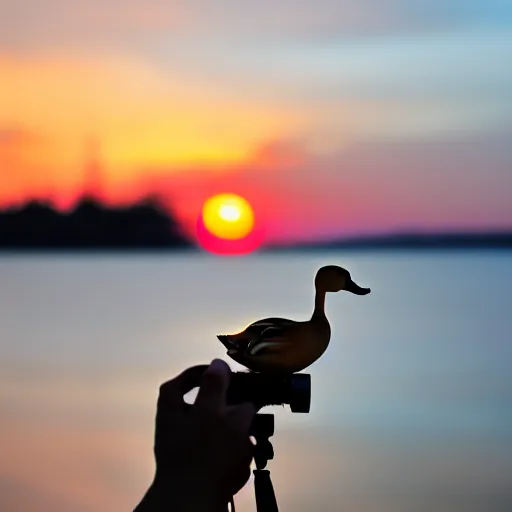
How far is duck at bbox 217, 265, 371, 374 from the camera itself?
1375 millimetres

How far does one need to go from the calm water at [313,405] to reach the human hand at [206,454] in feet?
8.27

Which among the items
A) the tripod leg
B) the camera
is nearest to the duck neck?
the camera

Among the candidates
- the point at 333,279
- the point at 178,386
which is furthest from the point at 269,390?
the point at 333,279

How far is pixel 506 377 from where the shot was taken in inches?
251

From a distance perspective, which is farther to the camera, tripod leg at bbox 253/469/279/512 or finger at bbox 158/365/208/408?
tripod leg at bbox 253/469/279/512

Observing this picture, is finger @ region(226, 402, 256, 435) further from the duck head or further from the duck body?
the duck head

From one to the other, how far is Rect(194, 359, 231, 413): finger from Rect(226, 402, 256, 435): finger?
0.04 feet

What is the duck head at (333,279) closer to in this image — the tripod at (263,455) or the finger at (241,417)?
the tripod at (263,455)

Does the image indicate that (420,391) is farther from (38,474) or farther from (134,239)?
(134,239)

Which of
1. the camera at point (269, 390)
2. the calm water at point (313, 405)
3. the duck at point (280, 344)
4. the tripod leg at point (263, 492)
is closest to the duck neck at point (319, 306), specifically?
the duck at point (280, 344)

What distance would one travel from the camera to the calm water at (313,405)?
3859 millimetres

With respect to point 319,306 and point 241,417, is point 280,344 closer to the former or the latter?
point 319,306

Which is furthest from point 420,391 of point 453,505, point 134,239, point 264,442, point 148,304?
point 134,239

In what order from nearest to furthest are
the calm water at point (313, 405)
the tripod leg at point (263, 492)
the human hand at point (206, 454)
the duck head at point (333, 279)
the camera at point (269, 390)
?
the human hand at point (206, 454), the camera at point (269, 390), the tripod leg at point (263, 492), the duck head at point (333, 279), the calm water at point (313, 405)
